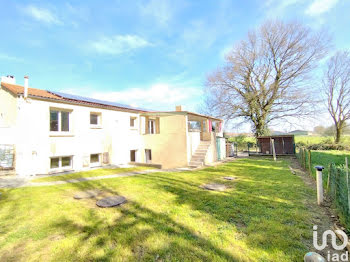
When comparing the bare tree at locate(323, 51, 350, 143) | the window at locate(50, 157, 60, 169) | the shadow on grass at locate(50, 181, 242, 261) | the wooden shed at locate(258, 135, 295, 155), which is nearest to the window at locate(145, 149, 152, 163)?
the window at locate(50, 157, 60, 169)

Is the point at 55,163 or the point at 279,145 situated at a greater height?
the point at 279,145

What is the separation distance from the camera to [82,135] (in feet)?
38.7

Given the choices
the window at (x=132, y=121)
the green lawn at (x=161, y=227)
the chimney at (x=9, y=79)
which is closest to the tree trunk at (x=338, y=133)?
the green lawn at (x=161, y=227)

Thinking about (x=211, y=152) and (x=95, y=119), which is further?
(x=211, y=152)

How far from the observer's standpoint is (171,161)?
13.9 meters

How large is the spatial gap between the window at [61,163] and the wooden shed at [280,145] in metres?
22.3

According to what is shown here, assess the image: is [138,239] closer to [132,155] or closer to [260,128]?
[132,155]

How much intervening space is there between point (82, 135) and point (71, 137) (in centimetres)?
71

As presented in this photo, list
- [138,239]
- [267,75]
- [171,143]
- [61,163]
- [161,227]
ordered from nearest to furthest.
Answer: [138,239] < [161,227] < [61,163] < [171,143] < [267,75]

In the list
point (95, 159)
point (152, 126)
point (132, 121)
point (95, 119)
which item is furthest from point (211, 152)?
point (95, 119)

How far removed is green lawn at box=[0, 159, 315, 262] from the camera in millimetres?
2941

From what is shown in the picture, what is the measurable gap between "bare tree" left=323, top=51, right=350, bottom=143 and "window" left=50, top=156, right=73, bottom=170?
1254 inches

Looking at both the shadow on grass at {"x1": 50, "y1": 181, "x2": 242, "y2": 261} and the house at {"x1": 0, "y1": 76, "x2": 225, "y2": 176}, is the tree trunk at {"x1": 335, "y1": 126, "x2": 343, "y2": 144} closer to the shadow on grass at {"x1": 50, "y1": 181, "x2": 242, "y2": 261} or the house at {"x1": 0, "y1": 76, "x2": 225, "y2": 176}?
the house at {"x1": 0, "y1": 76, "x2": 225, "y2": 176}

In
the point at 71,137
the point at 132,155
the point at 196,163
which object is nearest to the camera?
the point at 71,137
